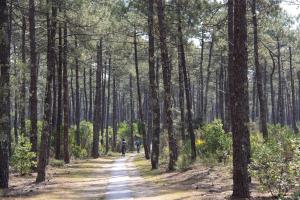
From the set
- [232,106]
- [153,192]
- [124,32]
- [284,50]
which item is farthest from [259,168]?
[284,50]

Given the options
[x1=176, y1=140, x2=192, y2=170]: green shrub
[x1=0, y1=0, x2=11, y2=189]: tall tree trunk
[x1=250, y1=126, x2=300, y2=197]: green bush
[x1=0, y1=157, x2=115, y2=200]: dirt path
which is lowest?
[x1=0, y1=157, x2=115, y2=200]: dirt path

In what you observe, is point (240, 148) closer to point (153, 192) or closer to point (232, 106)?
point (232, 106)

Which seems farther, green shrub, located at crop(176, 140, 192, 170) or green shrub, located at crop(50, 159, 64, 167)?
green shrub, located at crop(50, 159, 64, 167)

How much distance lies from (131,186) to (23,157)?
215 inches

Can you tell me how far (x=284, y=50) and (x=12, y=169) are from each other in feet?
160

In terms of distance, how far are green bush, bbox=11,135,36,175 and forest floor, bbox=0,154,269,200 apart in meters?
0.36

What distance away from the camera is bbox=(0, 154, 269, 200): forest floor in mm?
15895

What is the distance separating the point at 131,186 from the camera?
1895 cm

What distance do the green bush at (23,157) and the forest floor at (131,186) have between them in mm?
361

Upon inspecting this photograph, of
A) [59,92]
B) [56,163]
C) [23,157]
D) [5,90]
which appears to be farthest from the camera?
[59,92]

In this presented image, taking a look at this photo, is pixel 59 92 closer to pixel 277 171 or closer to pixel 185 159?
pixel 185 159

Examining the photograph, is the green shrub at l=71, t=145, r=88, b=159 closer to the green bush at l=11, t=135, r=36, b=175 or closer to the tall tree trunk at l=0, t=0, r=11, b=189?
the green bush at l=11, t=135, r=36, b=175

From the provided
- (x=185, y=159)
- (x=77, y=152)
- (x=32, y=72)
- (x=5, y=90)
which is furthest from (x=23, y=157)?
(x=77, y=152)

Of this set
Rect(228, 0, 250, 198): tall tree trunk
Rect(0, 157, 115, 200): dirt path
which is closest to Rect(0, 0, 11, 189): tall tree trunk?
Rect(0, 157, 115, 200): dirt path
